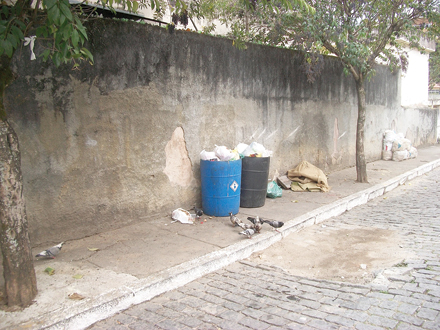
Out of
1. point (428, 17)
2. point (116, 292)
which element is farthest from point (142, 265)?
point (428, 17)

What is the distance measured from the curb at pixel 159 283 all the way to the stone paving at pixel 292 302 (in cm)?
8

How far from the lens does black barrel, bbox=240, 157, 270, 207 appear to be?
6.65 m

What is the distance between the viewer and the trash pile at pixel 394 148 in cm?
1297

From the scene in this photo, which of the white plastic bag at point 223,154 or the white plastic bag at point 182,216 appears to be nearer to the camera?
the white plastic bag at point 182,216

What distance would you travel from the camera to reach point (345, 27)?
7891mm

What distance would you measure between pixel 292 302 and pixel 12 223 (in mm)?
2618

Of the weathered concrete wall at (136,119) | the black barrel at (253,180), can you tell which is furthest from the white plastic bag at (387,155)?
the black barrel at (253,180)

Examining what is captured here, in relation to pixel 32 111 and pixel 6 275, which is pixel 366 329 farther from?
pixel 32 111

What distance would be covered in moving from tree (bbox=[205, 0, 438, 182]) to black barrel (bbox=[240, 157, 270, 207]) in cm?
270

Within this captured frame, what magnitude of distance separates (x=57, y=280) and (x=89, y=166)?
1.74 meters

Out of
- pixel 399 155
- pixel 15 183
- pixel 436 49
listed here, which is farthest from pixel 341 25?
pixel 436 49

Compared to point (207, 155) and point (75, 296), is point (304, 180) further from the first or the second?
point (75, 296)

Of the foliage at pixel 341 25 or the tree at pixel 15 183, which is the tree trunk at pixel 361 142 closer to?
the foliage at pixel 341 25

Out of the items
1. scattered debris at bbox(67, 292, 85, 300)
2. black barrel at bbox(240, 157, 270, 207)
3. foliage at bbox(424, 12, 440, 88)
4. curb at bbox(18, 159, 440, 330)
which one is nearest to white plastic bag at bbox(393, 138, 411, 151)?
foliage at bbox(424, 12, 440, 88)
